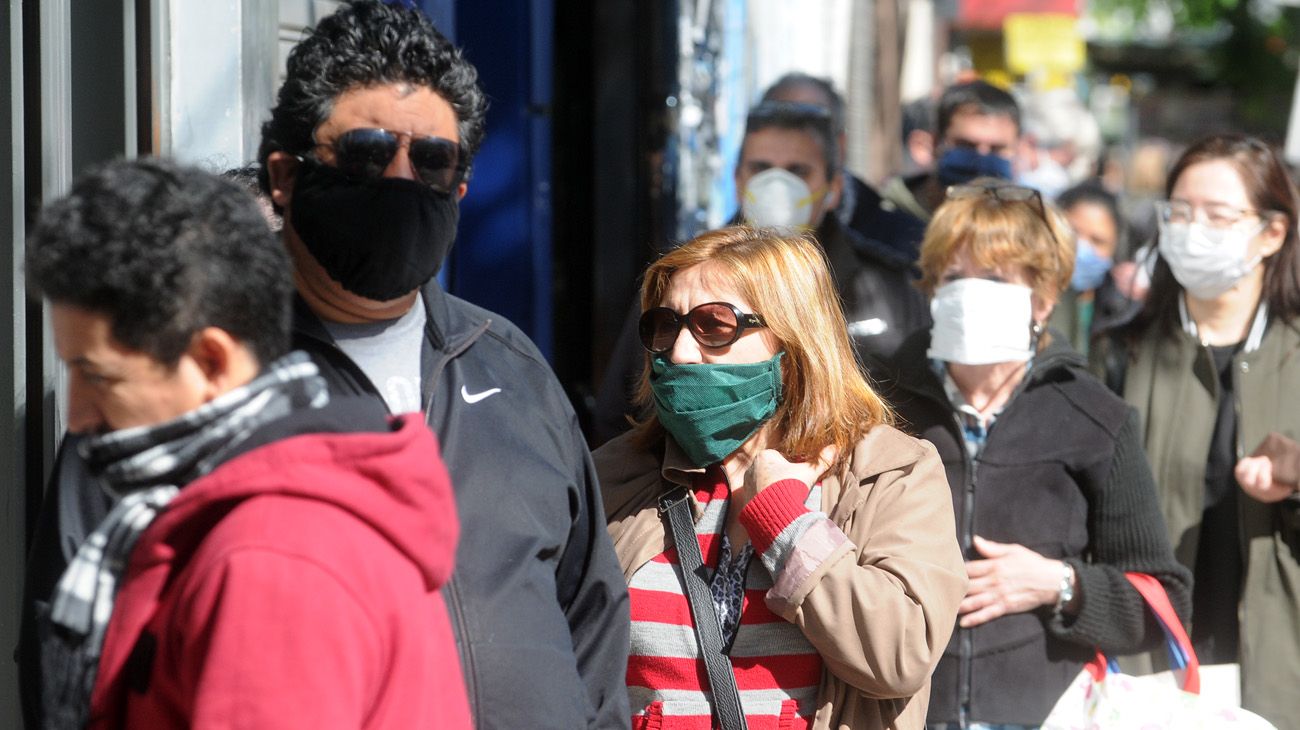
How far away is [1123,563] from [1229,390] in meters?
1.06

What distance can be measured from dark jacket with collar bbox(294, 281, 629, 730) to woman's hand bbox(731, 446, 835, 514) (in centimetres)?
33

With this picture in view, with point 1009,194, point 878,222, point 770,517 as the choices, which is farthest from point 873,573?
point 878,222

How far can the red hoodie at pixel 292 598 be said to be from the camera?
1.46 meters

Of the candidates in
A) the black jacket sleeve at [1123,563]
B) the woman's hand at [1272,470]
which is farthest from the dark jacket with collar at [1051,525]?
the woman's hand at [1272,470]

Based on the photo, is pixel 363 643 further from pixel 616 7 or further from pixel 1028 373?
pixel 616 7

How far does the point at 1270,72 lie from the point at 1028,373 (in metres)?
20.5

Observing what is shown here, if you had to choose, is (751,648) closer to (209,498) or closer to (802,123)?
(209,498)

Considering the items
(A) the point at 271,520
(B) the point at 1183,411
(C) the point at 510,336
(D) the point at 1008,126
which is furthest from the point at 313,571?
(D) the point at 1008,126

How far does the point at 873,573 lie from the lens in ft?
8.04

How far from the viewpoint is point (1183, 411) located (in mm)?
4027

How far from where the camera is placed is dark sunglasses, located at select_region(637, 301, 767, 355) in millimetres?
2662

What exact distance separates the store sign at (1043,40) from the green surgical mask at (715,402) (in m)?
16.5

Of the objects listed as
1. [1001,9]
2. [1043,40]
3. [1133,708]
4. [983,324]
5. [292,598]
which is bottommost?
[1133,708]

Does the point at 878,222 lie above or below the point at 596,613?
above
